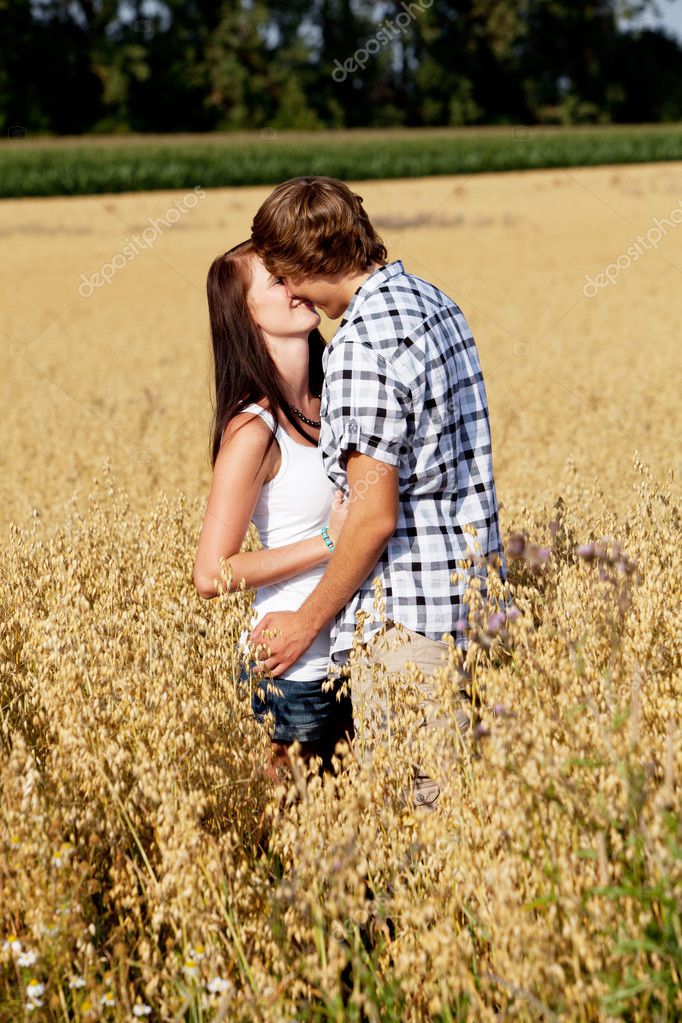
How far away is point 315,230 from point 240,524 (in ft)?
2.63

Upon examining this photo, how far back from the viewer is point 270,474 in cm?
300

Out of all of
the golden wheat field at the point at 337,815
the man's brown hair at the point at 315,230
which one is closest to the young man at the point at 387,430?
the man's brown hair at the point at 315,230

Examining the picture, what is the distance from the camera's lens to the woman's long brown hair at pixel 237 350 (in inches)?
115

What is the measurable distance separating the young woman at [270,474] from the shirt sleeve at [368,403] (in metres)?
0.41

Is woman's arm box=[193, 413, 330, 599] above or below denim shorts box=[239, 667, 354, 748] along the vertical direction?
above

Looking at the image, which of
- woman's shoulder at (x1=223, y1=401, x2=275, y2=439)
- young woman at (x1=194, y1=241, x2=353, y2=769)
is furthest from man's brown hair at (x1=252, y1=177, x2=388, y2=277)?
woman's shoulder at (x1=223, y1=401, x2=275, y2=439)

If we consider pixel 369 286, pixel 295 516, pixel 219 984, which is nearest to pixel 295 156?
pixel 295 516

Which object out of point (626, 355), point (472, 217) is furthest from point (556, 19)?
point (626, 355)

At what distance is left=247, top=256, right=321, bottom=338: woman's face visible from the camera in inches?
115

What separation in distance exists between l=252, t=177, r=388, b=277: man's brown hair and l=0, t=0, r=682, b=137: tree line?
60306 millimetres

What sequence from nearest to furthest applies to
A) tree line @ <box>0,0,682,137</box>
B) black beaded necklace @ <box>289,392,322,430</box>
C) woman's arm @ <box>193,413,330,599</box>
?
woman's arm @ <box>193,413,330,599</box> < black beaded necklace @ <box>289,392,322,430</box> < tree line @ <box>0,0,682,137</box>

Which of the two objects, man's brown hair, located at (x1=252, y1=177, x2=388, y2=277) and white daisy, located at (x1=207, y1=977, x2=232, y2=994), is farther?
man's brown hair, located at (x1=252, y1=177, x2=388, y2=277)

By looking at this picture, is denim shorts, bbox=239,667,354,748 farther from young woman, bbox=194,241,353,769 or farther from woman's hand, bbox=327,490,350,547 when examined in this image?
woman's hand, bbox=327,490,350,547

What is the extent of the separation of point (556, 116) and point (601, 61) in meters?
5.95
